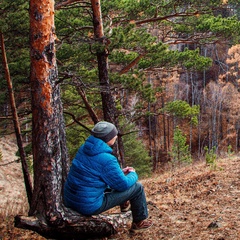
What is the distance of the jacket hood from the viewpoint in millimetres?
3596

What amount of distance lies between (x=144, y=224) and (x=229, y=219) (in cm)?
112

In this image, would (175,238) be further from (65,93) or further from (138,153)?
(138,153)

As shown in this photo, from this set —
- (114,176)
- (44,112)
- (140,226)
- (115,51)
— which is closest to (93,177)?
(114,176)

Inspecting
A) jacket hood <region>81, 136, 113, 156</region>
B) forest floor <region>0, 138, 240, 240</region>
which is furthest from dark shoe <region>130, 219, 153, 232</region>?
jacket hood <region>81, 136, 113, 156</region>

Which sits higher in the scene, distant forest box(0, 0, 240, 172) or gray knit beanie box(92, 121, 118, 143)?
distant forest box(0, 0, 240, 172)

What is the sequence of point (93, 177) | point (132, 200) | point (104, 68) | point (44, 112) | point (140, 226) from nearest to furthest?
point (93, 177)
point (44, 112)
point (132, 200)
point (140, 226)
point (104, 68)

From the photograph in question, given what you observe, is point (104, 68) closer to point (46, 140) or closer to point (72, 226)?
point (46, 140)

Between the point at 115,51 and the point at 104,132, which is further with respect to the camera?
the point at 115,51

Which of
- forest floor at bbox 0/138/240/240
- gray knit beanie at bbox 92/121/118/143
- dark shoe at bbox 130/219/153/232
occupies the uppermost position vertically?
gray knit beanie at bbox 92/121/118/143

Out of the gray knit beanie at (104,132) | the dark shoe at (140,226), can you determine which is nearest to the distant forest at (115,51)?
the gray knit beanie at (104,132)

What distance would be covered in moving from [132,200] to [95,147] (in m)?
0.91

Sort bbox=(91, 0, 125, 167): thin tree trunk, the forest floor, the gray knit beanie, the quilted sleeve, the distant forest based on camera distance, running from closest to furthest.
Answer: the quilted sleeve
the gray knit beanie
the forest floor
bbox=(91, 0, 125, 167): thin tree trunk
the distant forest

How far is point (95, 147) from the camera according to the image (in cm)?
361

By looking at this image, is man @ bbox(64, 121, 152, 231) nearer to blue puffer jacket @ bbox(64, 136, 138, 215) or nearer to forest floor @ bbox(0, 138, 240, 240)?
blue puffer jacket @ bbox(64, 136, 138, 215)
